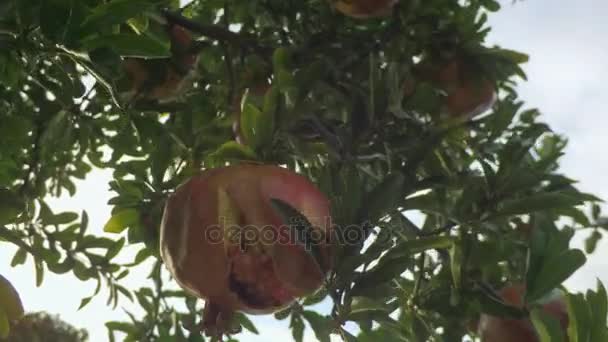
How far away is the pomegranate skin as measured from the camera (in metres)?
0.89

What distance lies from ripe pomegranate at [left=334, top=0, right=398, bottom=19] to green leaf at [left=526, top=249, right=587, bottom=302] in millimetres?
863

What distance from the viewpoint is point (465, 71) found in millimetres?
1656

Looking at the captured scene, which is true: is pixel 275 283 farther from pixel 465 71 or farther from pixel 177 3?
pixel 177 3

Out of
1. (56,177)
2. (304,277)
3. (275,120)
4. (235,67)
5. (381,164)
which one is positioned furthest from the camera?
(56,177)

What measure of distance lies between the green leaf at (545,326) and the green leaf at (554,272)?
1.4 inches

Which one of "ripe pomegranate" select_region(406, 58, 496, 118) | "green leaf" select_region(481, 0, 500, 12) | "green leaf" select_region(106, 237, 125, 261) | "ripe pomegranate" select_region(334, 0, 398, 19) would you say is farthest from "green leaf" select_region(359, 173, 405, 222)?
"green leaf" select_region(481, 0, 500, 12)

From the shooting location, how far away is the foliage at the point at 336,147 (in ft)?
3.18

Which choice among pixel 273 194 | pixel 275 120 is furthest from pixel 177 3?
pixel 273 194

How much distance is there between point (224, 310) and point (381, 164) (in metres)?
0.57

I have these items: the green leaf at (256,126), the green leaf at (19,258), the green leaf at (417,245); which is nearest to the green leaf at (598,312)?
the green leaf at (417,245)

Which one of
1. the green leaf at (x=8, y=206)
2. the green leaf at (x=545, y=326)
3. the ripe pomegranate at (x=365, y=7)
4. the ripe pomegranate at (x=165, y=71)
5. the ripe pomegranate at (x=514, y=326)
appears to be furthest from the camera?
the ripe pomegranate at (x=365, y=7)

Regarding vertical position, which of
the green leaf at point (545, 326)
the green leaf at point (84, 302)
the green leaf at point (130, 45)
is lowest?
the green leaf at point (545, 326)

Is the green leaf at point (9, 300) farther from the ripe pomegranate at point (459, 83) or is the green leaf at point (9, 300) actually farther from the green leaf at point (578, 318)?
the ripe pomegranate at point (459, 83)

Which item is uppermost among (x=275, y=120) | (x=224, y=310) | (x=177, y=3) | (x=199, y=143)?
(x=177, y=3)
